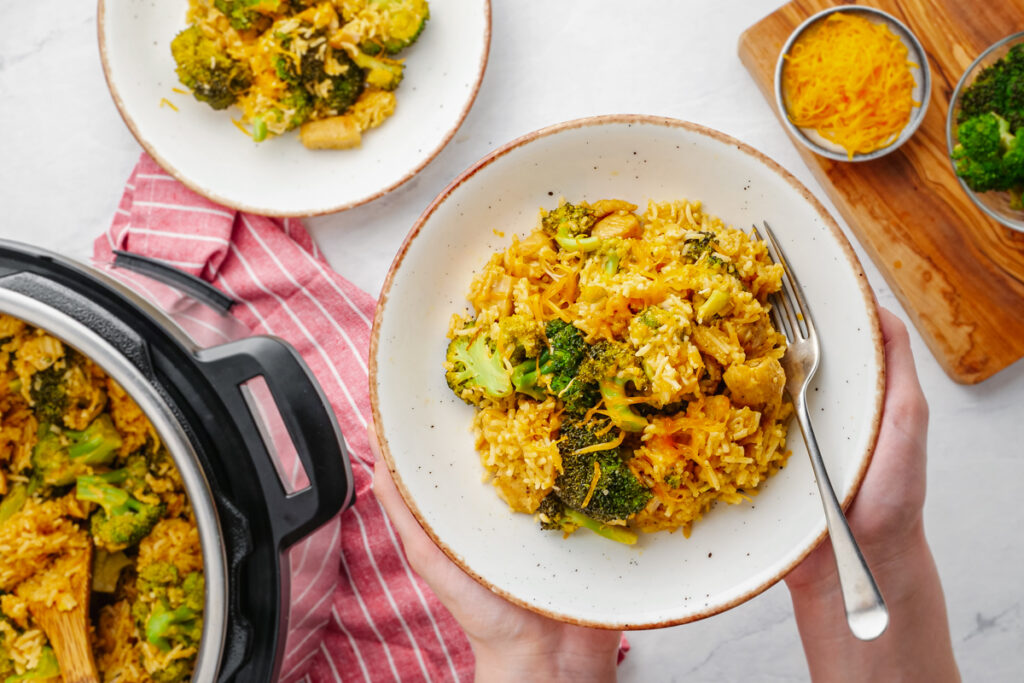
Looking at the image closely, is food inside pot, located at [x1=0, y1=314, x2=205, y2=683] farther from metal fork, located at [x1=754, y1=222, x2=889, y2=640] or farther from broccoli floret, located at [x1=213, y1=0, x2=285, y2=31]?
metal fork, located at [x1=754, y1=222, x2=889, y2=640]

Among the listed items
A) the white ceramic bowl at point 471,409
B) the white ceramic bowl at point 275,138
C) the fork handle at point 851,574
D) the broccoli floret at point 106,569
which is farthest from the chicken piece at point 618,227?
the broccoli floret at point 106,569

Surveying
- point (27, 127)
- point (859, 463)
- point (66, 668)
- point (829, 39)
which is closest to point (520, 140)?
point (859, 463)

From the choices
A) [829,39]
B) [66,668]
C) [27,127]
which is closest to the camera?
[66,668]

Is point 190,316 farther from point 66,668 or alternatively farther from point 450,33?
point 450,33

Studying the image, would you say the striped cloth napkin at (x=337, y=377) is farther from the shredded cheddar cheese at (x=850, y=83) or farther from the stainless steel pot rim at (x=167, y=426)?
the shredded cheddar cheese at (x=850, y=83)

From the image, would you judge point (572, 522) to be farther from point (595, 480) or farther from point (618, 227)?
point (618, 227)

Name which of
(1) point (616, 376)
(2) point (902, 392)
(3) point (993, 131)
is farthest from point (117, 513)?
(3) point (993, 131)

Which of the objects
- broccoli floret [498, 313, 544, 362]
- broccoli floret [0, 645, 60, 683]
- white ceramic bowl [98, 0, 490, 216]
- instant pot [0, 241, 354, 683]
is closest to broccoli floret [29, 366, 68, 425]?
instant pot [0, 241, 354, 683]

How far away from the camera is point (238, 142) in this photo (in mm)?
2861

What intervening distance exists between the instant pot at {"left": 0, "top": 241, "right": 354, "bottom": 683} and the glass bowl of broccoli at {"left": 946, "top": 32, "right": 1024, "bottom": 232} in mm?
2255

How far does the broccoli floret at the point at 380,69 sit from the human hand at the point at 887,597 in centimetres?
184

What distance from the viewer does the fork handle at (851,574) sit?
172cm

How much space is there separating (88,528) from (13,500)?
24 centimetres

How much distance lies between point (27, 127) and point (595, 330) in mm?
2583
